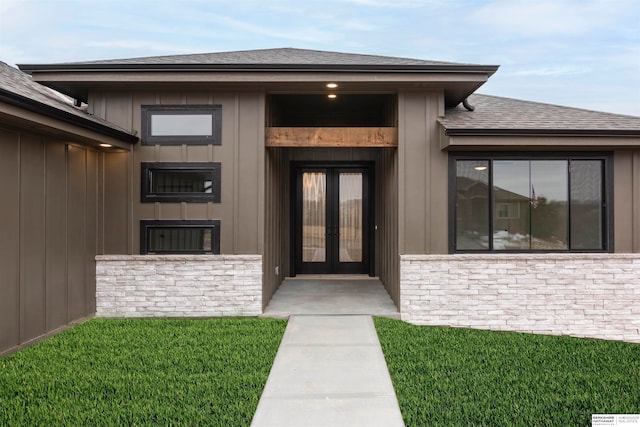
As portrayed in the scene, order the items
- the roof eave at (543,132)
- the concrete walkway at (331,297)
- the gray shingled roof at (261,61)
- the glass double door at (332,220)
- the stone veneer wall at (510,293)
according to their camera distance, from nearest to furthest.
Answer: the roof eave at (543,132) → the gray shingled roof at (261,61) → the stone veneer wall at (510,293) → the concrete walkway at (331,297) → the glass double door at (332,220)

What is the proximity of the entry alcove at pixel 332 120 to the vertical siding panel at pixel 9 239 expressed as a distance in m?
3.17

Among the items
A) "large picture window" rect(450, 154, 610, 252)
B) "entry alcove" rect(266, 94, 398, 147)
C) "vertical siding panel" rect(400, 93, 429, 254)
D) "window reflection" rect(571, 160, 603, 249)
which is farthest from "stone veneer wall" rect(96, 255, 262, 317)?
"window reflection" rect(571, 160, 603, 249)

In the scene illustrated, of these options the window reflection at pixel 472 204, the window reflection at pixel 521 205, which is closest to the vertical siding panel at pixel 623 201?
the window reflection at pixel 521 205

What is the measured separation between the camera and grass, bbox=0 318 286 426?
9.60ft

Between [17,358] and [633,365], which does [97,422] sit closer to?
[17,358]

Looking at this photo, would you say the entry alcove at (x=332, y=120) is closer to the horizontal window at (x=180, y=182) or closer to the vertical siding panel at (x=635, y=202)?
the horizontal window at (x=180, y=182)

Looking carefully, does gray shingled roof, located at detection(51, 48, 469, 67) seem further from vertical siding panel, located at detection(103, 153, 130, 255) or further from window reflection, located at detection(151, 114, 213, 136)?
vertical siding panel, located at detection(103, 153, 130, 255)

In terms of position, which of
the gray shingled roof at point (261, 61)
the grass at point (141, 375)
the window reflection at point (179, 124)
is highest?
the gray shingled roof at point (261, 61)

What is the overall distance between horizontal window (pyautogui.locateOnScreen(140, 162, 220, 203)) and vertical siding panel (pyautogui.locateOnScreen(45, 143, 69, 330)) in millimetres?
1053

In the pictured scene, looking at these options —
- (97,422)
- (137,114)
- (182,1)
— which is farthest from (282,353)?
(182,1)

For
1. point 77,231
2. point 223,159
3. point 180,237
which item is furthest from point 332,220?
point 77,231

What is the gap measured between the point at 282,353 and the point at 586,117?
229 inches

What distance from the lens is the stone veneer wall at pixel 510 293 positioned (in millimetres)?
5633

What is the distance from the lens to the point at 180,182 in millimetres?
5820
